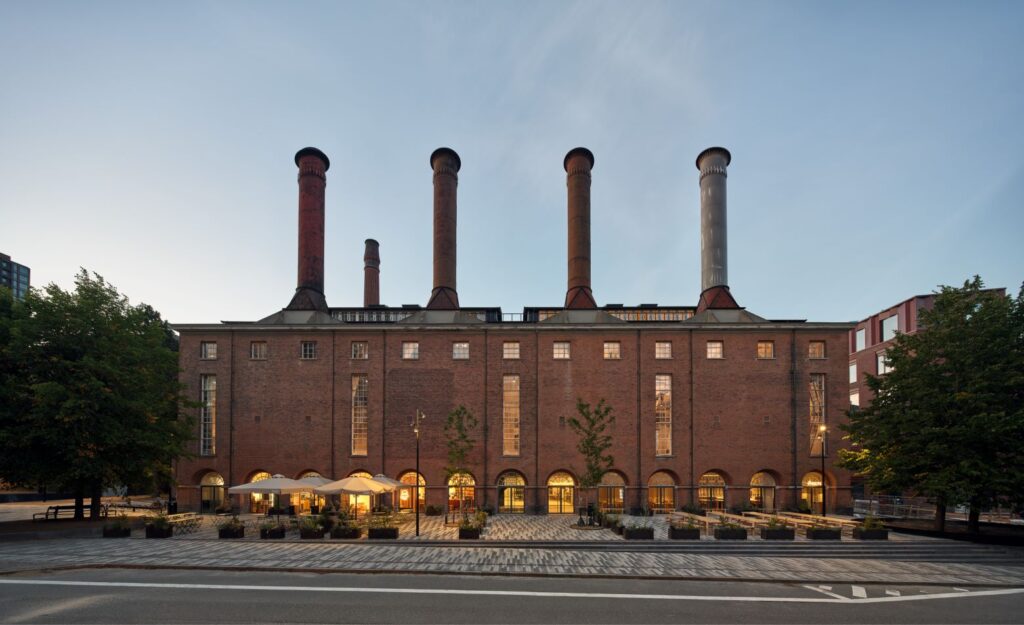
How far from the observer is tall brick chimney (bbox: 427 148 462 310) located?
38.3m

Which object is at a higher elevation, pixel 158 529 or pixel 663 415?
pixel 663 415

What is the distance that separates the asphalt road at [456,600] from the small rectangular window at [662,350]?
20.0 metres

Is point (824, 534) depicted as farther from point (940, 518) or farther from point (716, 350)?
point (716, 350)

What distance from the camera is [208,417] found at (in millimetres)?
34094

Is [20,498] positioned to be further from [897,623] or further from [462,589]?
[897,623]

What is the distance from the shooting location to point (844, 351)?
34.1 m

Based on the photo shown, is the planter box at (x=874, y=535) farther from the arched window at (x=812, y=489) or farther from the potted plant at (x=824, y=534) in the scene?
the arched window at (x=812, y=489)

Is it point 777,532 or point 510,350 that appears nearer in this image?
point 777,532

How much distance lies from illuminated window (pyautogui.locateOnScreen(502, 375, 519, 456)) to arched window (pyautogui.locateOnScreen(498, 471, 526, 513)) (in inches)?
60.5

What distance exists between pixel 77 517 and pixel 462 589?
2465 centimetres

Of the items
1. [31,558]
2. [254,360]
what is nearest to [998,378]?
[31,558]

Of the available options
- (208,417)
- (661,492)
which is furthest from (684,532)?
(208,417)

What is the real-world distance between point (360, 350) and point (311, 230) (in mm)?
10815

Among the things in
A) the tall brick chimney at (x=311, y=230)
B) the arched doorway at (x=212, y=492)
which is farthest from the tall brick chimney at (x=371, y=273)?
the arched doorway at (x=212, y=492)
